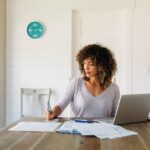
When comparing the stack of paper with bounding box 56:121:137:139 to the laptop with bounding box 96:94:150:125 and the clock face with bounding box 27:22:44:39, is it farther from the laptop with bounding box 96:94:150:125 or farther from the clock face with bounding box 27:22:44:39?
the clock face with bounding box 27:22:44:39

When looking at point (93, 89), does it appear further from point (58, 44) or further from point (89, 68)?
point (58, 44)

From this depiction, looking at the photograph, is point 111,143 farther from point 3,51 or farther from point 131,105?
point 3,51

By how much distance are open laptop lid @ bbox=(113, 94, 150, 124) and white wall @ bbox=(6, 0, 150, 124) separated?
2.07m

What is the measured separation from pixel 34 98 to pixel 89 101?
6.76ft

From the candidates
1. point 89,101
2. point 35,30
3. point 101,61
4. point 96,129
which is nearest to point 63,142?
point 96,129

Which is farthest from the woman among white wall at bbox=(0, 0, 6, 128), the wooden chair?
white wall at bbox=(0, 0, 6, 128)

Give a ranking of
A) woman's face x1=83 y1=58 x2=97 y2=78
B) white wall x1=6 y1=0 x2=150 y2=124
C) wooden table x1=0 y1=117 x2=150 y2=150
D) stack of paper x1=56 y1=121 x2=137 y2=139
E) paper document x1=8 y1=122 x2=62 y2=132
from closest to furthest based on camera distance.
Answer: wooden table x1=0 y1=117 x2=150 y2=150
stack of paper x1=56 y1=121 x2=137 y2=139
paper document x1=8 y1=122 x2=62 y2=132
woman's face x1=83 y1=58 x2=97 y2=78
white wall x1=6 y1=0 x2=150 y2=124

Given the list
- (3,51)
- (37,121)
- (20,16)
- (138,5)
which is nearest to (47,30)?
(20,16)

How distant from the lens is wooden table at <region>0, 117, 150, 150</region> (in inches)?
49.5

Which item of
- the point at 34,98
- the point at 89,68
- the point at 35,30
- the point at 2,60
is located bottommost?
the point at 34,98

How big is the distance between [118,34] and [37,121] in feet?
8.03

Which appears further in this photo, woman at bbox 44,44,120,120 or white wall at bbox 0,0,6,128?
white wall at bbox 0,0,6,128

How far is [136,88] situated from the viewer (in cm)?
390

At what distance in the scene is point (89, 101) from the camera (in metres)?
2.07
